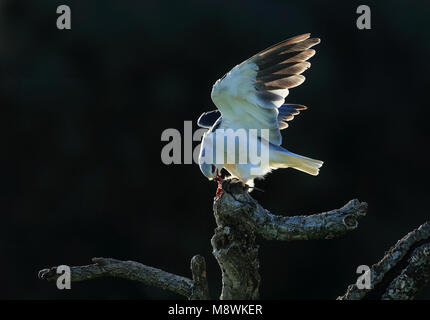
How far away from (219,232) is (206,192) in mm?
6659

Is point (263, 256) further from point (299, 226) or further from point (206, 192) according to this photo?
point (299, 226)

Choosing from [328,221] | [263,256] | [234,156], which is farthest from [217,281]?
[328,221]

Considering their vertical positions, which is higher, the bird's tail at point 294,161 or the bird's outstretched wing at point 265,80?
the bird's outstretched wing at point 265,80

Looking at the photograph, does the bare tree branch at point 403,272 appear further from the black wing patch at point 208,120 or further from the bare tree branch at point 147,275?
the black wing patch at point 208,120

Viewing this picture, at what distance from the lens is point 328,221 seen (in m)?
3.72

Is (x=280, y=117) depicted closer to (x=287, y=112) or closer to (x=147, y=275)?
(x=287, y=112)

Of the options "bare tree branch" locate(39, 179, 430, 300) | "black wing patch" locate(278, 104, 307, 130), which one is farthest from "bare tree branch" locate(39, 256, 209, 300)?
"black wing patch" locate(278, 104, 307, 130)

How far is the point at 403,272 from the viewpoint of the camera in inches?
144

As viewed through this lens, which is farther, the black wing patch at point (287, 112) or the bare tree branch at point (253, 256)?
the black wing patch at point (287, 112)

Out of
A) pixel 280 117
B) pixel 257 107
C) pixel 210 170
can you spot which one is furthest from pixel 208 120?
pixel 257 107

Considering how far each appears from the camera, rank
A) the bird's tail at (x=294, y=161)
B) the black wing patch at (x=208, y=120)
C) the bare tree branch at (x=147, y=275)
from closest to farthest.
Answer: the bare tree branch at (x=147, y=275), the bird's tail at (x=294, y=161), the black wing patch at (x=208, y=120)

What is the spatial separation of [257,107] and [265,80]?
23cm

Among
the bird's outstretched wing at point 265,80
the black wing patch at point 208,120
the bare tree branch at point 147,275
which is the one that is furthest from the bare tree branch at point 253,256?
the black wing patch at point 208,120

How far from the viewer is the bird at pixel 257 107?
4973mm
